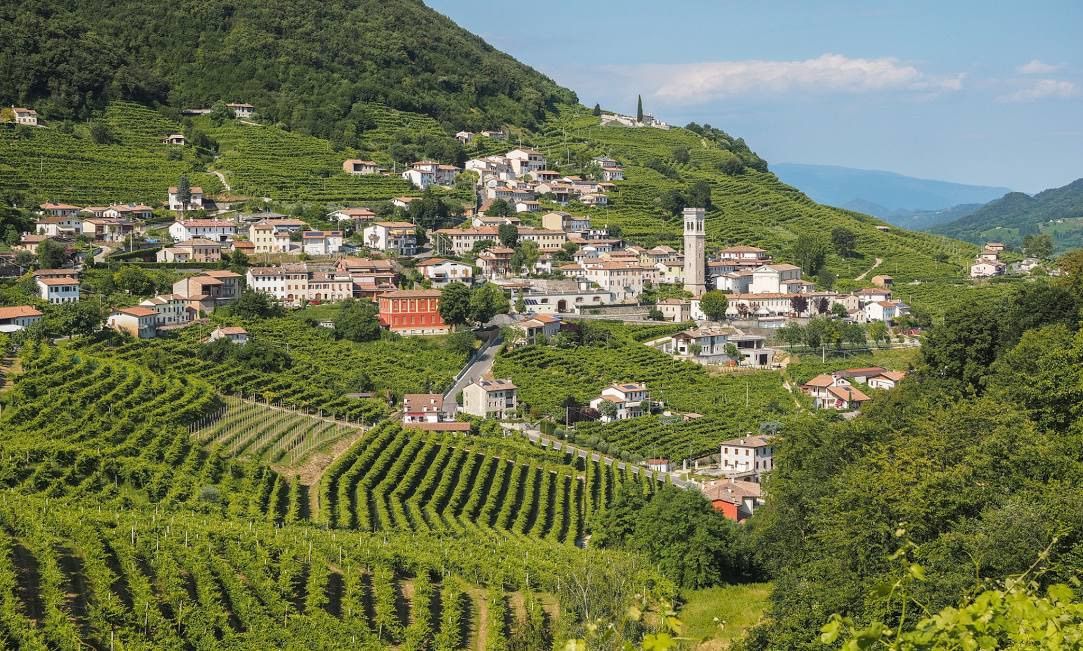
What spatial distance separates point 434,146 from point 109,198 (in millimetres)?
21564

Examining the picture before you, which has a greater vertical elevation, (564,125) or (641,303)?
(564,125)

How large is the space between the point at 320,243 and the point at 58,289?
14.2 meters

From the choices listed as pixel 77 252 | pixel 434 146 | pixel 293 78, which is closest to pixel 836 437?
pixel 77 252

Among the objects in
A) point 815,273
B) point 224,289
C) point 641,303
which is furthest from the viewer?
point 815,273

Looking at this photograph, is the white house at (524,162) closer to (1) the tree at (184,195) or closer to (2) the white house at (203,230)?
(1) the tree at (184,195)

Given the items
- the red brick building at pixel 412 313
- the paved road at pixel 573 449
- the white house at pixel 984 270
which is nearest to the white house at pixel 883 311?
the white house at pixel 984 270

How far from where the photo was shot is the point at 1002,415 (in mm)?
21281

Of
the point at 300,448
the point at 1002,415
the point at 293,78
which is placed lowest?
the point at 300,448

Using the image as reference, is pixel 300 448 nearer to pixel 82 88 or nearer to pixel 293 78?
pixel 82 88

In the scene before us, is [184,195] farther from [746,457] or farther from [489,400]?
[746,457]

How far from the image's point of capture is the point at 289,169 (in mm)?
66875

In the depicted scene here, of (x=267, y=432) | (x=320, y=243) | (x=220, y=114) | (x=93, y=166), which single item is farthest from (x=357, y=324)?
(x=220, y=114)

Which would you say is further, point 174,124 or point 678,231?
point 174,124

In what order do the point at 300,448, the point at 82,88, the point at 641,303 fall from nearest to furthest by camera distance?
1. the point at 300,448
2. the point at 641,303
3. the point at 82,88
